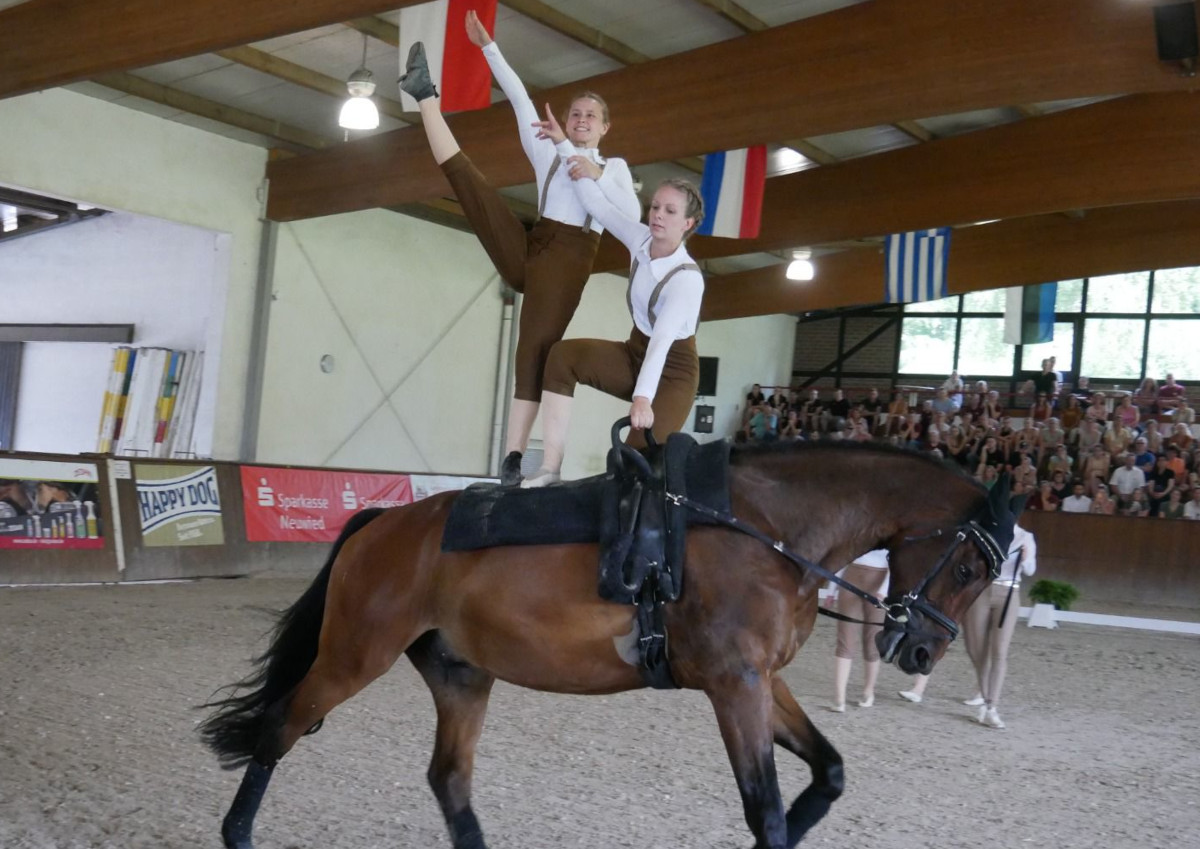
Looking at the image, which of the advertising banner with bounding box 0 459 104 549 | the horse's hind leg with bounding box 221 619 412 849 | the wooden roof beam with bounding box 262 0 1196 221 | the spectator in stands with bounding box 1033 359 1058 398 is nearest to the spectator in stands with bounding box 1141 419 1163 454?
the spectator in stands with bounding box 1033 359 1058 398

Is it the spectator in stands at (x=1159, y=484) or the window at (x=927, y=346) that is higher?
the window at (x=927, y=346)

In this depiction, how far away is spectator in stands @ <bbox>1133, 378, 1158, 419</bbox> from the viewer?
1844cm

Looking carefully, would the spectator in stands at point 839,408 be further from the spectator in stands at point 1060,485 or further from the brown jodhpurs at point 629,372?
the brown jodhpurs at point 629,372

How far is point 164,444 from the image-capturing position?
14.6 meters

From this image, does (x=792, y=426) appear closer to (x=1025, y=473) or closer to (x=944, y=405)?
(x=944, y=405)

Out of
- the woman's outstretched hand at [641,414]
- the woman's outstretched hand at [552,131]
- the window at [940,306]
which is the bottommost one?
the woman's outstretched hand at [641,414]

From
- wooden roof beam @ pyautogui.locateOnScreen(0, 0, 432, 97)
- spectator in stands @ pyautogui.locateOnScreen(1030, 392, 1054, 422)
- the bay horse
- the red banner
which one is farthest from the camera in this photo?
spectator in stands @ pyautogui.locateOnScreen(1030, 392, 1054, 422)

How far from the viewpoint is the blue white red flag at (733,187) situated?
11266mm

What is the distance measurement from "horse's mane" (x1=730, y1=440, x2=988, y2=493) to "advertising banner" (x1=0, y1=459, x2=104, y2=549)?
8454 millimetres

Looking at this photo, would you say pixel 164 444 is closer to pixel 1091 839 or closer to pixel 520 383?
pixel 520 383

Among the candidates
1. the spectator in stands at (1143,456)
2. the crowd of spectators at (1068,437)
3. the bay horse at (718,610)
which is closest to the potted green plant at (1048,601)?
the crowd of spectators at (1068,437)

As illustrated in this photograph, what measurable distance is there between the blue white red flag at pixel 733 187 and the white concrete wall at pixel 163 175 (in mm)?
6067

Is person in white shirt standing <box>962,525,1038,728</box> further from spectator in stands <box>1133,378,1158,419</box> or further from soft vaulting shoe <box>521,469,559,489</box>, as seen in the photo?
spectator in stands <box>1133,378,1158,419</box>

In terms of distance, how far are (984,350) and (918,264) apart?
10265 millimetres
